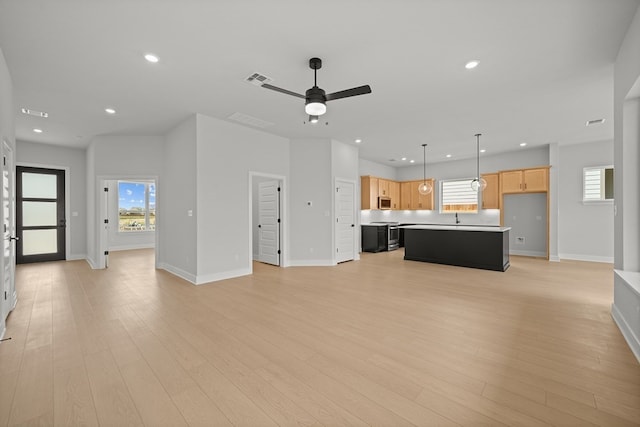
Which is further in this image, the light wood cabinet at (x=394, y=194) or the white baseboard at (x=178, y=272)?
the light wood cabinet at (x=394, y=194)

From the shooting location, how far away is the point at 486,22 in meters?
2.58

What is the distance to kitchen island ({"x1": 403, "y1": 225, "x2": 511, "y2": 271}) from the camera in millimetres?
6047

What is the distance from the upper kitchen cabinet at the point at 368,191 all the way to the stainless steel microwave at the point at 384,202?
1.04 feet

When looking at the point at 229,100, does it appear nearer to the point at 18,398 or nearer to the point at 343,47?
the point at 343,47

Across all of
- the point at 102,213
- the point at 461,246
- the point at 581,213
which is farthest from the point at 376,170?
the point at 102,213

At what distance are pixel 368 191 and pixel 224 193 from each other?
199 inches

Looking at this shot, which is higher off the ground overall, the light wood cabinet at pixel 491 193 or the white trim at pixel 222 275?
the light wood cabinet at pixel 491 193

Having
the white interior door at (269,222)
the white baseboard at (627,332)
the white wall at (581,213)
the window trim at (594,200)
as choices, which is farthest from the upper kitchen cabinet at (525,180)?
the white interior door at (269,222)

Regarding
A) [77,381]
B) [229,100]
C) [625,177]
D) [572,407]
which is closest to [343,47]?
[229,100]

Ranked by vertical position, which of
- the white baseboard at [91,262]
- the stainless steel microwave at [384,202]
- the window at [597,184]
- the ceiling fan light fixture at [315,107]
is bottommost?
the white baseboard at [91,262]

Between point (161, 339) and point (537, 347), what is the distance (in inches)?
143

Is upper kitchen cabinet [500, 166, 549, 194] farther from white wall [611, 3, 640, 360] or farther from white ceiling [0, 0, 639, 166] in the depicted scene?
white wall [611, 3, 640, 360]

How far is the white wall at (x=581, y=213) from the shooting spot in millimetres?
6910

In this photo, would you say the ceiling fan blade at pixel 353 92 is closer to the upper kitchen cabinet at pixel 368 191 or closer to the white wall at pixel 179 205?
the white wall at pixel 179 205
